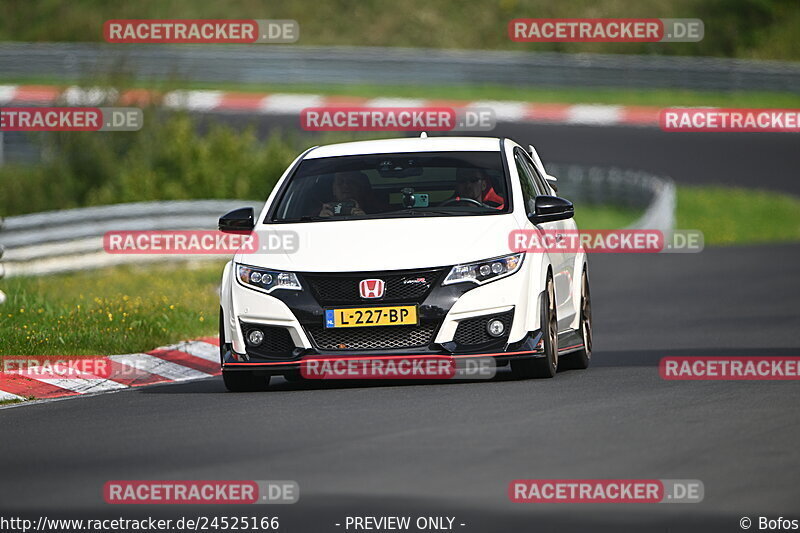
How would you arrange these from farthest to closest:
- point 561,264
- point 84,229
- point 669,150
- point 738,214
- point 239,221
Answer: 1. point 669,150
2. point 738,214
3. point 84,229
4. point 561,264
5. point 239,221

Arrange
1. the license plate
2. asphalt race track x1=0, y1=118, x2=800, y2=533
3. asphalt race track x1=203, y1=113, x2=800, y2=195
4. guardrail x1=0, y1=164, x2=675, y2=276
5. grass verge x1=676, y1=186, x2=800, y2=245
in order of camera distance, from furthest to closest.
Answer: asphalt race track x1=203, y1=113, x2=800, y2=195, grass verge x1=676, y1=186, x2=800, y2=245, guardrail x1=0, y1=164, x2=675, y2=276, the license plate, asphalt race track x1=0, y1=118, x2=800, y2=533

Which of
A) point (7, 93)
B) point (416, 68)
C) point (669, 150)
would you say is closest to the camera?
point (669, 150)

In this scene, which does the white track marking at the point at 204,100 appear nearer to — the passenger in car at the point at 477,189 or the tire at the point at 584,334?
the tire at the point at 584,334

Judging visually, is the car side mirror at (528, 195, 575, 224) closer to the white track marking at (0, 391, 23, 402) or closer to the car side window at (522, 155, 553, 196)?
the car side window at (522, 155, 553, 196)

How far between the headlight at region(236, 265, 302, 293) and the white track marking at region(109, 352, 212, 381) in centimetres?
200

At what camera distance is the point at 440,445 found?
26.7 ft

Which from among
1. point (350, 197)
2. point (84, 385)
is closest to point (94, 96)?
A: point (84, 385)

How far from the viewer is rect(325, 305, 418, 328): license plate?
1041 cm

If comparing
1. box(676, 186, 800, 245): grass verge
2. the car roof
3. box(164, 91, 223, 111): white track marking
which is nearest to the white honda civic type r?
the car roof

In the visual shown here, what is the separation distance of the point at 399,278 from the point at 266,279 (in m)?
0.88

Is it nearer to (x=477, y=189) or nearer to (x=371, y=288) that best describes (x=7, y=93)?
(x=477, y=189)

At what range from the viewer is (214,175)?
28016 millimetres

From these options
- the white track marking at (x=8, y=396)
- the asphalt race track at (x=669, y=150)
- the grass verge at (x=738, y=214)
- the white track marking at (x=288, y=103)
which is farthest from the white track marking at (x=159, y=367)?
the white track marking at (x=288, y=103)

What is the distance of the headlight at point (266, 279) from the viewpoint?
10.6 meters
